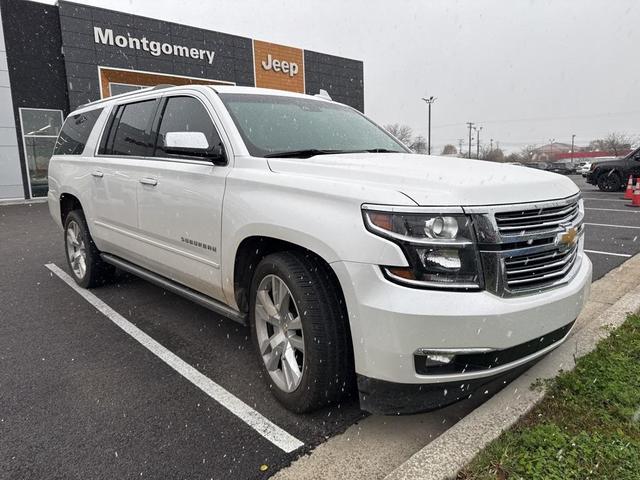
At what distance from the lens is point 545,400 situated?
8.53 feet

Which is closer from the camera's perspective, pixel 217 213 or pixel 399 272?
pixel 399 272

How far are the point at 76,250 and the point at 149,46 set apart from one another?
15.8 meters

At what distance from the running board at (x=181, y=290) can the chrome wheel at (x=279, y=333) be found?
0.25 m

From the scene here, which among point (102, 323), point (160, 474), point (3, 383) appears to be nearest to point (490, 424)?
point (160, 474)

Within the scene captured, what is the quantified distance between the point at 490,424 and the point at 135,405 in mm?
1990

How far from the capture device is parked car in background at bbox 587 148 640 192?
17.0m

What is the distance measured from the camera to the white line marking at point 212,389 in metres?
2.47

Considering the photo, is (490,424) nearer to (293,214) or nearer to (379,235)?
(379,235)

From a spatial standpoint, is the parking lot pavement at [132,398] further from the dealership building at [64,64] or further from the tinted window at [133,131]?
the dealership building at [64,64]

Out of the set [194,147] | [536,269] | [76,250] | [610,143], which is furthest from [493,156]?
[536,269]

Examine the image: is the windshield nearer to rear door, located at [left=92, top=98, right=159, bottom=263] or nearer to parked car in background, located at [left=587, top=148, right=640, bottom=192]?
rear door, located at [left=92, top=98, right=159, bottom=263]

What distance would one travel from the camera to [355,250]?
217 cm

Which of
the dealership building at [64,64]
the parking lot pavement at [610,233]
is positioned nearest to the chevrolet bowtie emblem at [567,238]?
the parking lot pavement at [610,233]

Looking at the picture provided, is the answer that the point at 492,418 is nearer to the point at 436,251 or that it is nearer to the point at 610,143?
the point at 436,251
